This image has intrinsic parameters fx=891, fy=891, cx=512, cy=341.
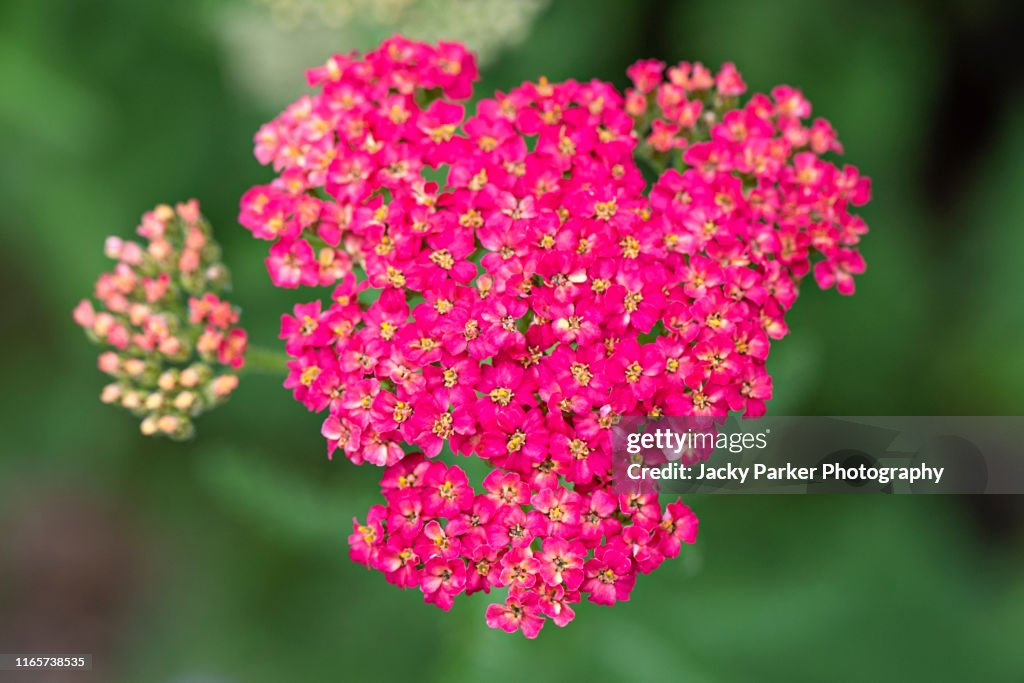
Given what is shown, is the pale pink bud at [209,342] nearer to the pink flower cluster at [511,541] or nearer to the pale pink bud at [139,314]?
the pale pink bud at [139,314]

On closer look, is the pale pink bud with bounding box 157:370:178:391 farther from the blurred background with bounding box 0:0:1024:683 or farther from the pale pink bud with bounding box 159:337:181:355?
the blurred background with bounding box 0:0:1024:683

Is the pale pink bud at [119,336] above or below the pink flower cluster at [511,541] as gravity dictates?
above

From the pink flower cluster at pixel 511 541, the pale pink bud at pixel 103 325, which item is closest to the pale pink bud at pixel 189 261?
the pale pink bud at pixel 103 325

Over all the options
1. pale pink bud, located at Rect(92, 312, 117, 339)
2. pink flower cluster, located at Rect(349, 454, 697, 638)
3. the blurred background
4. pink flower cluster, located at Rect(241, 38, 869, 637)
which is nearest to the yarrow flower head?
pale pink bud, located at Rect(92, 312, 117, 339)

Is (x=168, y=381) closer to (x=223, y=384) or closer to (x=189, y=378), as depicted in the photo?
(x=189, y=378)

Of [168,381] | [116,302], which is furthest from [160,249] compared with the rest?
[168,381]
